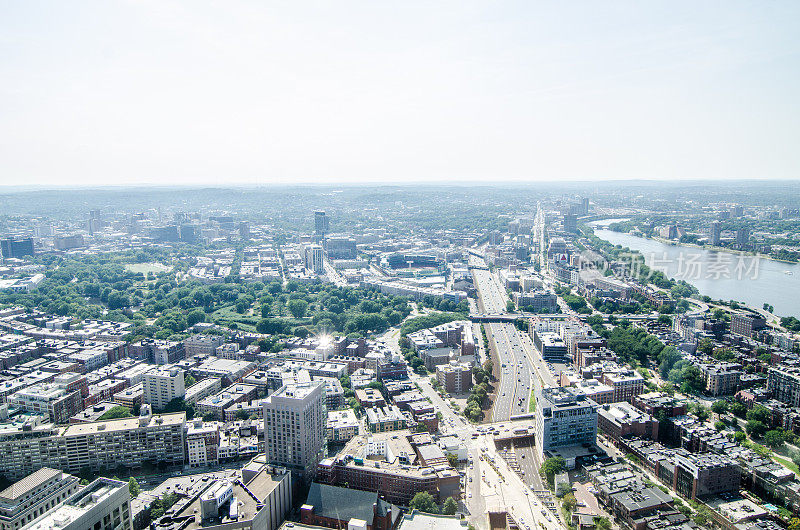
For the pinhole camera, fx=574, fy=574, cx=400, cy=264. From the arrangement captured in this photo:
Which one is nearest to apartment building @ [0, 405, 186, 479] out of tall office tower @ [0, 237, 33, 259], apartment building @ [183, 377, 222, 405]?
apartment building @ [183, 377, 222, 405]

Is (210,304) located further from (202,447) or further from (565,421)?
(565,421)

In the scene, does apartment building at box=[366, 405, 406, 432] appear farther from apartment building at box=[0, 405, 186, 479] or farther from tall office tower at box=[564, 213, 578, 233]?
tall office tower at box=[564, 213, 578, 233]

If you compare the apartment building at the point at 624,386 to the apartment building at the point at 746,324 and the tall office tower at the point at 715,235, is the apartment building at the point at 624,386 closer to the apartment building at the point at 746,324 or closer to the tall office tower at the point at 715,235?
the apartment building at the point at 746,324

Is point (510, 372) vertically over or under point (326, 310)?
under

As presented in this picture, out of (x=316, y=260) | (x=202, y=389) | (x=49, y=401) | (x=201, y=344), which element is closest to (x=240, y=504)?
(x=202, y=389)

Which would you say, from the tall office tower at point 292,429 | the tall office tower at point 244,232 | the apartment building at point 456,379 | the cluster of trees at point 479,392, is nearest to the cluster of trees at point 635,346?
the cluster of trees at point 479,392

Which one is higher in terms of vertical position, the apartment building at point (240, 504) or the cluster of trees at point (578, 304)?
the apartment building at point (240, 504)
